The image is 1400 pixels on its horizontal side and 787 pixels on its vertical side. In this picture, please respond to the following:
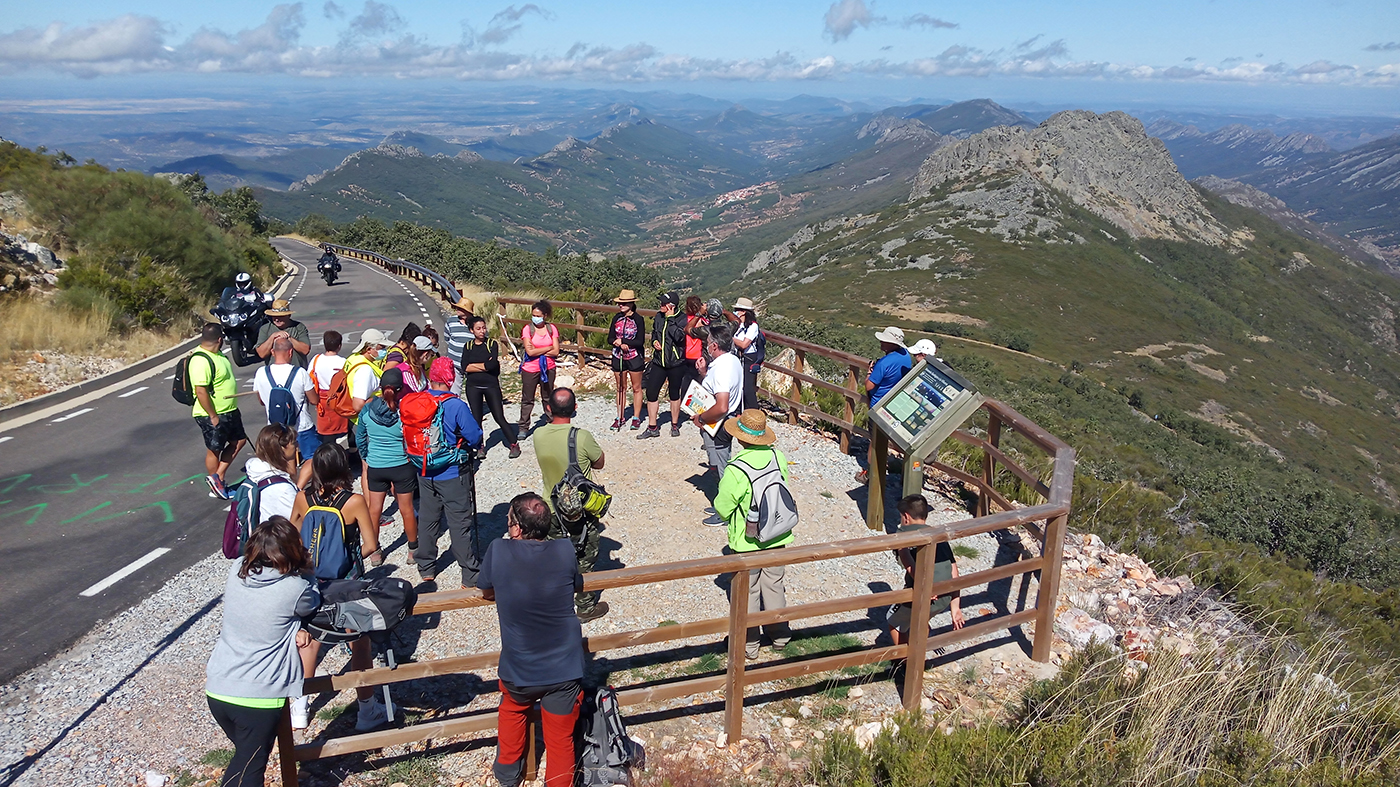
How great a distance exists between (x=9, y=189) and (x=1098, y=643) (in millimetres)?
26407

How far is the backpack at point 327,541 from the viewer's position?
165 inches

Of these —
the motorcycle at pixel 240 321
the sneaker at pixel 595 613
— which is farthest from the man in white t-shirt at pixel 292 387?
the motorcycle at pixel 240 321

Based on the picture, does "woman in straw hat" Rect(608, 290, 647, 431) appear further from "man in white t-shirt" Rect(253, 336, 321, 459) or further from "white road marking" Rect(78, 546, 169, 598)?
"white road marking" Rect(78, 546, 169, 598)

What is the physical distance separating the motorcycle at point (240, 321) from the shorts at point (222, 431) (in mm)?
2531

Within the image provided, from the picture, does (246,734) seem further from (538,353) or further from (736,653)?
(538,353)

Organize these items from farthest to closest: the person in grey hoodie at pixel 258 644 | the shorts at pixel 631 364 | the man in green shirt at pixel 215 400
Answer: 1. the shorts at pixel 631 364
2. the man in green shirt at pixel 215 400
3. the person in grey hoodie at pixel 258 644

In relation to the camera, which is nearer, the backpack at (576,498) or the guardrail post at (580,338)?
the backpack at (576,498)

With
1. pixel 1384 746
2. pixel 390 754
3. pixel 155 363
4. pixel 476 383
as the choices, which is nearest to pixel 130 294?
pixel 155 363

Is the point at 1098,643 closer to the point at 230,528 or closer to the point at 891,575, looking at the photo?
the point at 891,575

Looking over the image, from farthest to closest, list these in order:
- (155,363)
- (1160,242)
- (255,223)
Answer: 1. (1160,242)
2. (255,223)
3. (155,363)

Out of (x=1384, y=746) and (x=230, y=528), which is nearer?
(x=1384, y=746)

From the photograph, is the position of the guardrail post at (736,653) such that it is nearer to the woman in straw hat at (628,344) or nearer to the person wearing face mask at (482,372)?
the person wearing face mask at (482,372)

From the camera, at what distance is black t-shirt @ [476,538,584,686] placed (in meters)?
3.39

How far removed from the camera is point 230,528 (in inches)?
172
